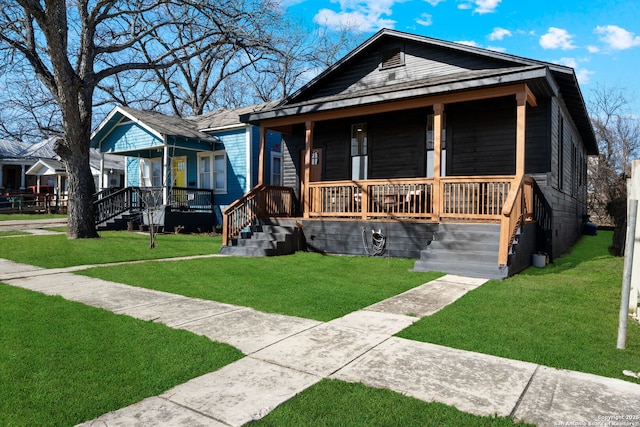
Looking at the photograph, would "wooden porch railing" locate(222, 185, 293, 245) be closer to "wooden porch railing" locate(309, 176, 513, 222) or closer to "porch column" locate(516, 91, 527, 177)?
"wooden porch railing" locate(309, 176, 513, 222)

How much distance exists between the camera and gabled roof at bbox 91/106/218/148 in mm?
17156

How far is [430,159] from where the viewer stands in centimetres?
1191

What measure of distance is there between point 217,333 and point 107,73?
12682mm

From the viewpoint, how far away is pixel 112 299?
5777mm

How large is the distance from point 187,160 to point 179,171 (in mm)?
746

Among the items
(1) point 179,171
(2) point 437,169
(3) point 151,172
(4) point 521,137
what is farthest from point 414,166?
(3) point 151,172

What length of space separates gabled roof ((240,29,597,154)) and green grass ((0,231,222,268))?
13.9ft

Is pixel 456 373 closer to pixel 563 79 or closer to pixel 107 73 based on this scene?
pixel 563 79

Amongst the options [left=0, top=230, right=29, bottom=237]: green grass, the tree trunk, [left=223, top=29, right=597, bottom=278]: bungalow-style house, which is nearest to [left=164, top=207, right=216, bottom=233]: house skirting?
the tree trunk

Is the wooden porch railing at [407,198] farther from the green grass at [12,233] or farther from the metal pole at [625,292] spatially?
the green grass at [12,233]

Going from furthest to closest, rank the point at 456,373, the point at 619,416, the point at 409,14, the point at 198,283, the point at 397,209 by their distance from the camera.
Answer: the point at 409,14 → the point at 397,209 → the point at 198,283 → the point at 456,373 → the point at 619,416

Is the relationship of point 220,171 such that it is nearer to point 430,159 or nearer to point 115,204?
point 115,204

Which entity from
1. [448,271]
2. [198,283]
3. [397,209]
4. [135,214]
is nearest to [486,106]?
[397,209]

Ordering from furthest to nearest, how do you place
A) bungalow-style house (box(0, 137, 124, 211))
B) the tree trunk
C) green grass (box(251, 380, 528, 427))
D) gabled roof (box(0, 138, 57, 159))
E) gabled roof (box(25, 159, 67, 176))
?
gabled roof (box(0, 138, 57, 159)), gabled roof (box(25, 159, 67, 176)), bungalow-style house (box(0, 137, 124, 211)), the tree trunk, green grass (box(251, 380, 528, 427))
